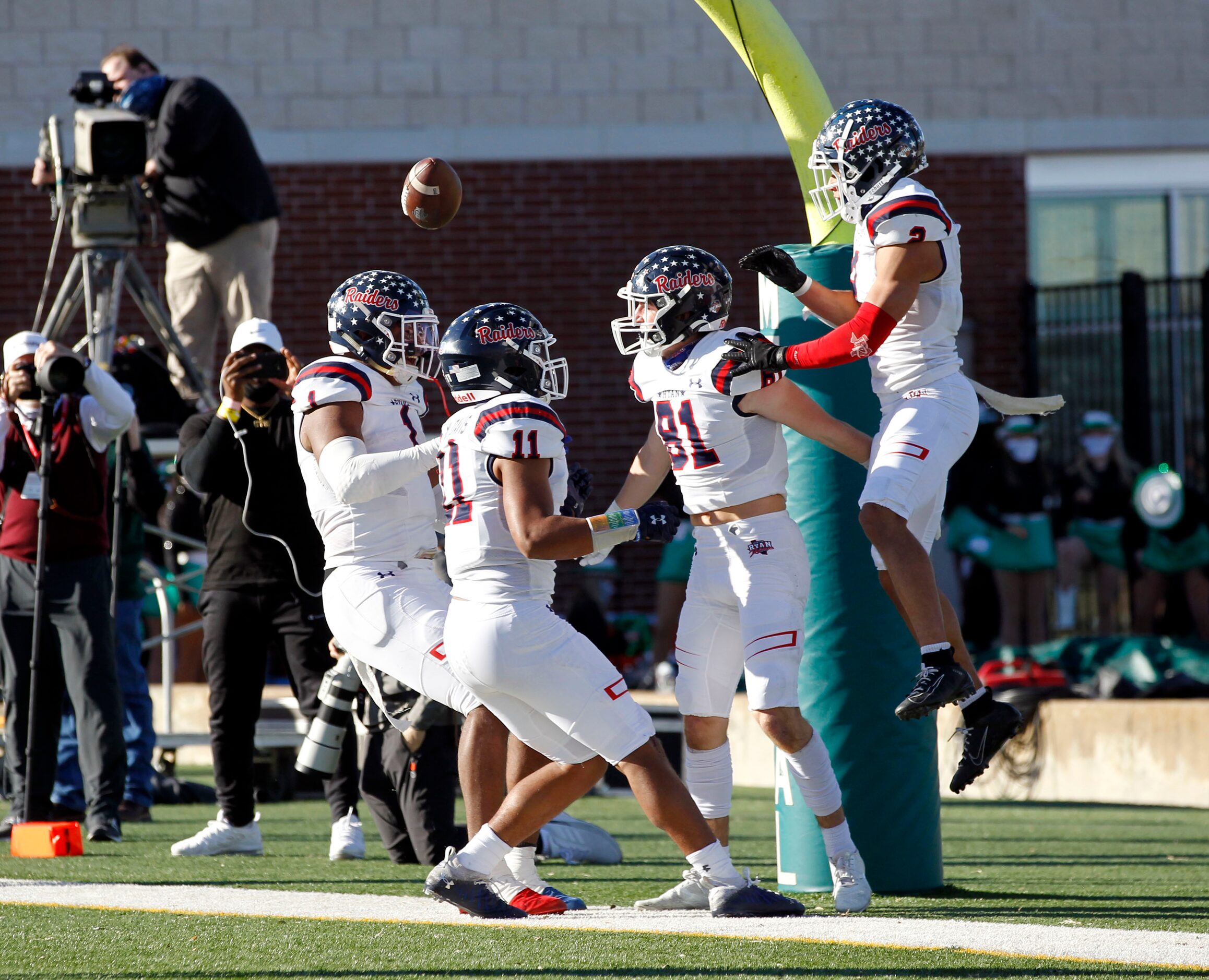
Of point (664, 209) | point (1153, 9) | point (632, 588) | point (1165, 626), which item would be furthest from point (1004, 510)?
point (1153, 9)

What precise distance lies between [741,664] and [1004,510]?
7.42 metres

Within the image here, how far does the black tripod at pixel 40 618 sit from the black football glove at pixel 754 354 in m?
3.10

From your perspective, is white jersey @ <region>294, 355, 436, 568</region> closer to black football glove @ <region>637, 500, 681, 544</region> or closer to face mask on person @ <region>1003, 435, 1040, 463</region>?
black football glove @ <region>637, 500, 681, 544</region>

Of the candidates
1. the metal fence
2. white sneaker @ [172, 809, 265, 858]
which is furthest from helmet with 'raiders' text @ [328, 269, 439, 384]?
the metal fence

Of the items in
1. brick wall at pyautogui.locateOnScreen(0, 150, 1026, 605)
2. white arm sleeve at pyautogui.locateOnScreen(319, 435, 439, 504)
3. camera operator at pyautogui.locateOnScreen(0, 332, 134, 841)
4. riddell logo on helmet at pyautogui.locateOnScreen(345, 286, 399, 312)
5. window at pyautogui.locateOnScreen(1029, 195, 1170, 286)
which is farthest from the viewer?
window at pyautogui.locateOnScreen(1029, 195, 1170, 286)

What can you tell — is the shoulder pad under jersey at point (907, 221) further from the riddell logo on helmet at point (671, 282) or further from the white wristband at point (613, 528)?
the white wristband at point (613, 528)

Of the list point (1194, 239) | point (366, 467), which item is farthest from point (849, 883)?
point (1194, 239)

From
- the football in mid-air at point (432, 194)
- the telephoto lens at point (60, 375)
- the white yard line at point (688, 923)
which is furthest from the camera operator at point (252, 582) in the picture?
the white yard line at point (688, 923)

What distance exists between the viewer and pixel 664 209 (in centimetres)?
1532

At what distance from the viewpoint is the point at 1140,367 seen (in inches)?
560

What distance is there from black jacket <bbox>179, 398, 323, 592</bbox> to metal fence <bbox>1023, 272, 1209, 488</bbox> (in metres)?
8.97

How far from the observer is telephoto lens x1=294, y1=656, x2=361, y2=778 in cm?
638

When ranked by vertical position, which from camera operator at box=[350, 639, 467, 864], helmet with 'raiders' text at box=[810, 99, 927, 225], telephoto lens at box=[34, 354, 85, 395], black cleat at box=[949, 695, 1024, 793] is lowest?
camera operator at box=[350, 639, 467, 864]

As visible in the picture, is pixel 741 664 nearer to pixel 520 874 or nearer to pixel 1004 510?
pixel 520 874
